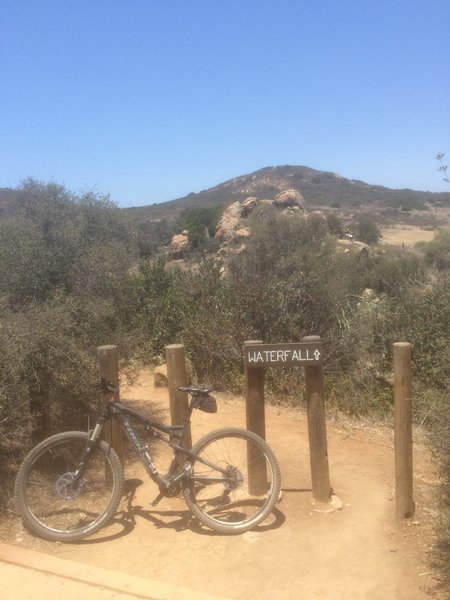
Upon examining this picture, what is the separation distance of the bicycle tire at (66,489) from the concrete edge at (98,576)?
330mm

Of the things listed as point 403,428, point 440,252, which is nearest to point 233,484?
point 403,428

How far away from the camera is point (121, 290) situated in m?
9.68

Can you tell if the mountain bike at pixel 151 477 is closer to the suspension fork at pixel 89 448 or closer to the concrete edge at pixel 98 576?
the suspension fork at pixel 89 448

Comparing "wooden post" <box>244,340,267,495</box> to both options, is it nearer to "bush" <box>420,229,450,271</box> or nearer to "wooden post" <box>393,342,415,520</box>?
"wooden post" <box>393,342,415,520</box>

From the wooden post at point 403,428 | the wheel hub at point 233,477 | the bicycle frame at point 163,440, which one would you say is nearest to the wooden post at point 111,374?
the bicycle frame at point 163,440

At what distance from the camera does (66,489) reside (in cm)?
406

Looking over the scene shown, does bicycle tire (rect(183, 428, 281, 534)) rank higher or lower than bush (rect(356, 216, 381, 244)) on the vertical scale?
lower

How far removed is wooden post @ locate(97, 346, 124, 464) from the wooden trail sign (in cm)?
105

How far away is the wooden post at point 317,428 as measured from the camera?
4.33 metres

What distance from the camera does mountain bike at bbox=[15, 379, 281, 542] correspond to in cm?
396

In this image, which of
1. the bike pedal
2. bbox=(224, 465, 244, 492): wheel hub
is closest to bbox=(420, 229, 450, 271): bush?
the bike pedal

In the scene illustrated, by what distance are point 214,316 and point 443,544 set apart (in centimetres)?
523

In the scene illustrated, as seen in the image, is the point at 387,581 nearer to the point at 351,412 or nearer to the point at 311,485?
the point at 311,485

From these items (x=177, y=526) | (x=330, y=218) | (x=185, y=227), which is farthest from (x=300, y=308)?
(x=185, y=227)
